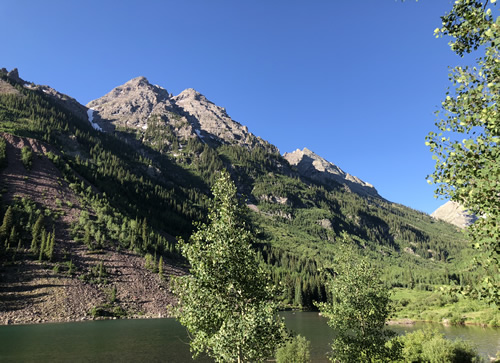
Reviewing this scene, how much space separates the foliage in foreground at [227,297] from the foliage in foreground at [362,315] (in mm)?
13486

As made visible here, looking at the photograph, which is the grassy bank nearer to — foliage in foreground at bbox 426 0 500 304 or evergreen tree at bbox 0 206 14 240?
foliage in foreground at bbox 426 0 500 304

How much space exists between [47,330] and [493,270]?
91.4m

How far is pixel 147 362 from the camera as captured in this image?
46.1 meters

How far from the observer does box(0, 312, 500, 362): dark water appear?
4781cm

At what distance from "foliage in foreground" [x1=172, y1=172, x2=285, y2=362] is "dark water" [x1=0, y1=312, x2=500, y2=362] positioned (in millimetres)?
40739

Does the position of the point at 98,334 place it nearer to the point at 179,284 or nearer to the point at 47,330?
the point at 47,330

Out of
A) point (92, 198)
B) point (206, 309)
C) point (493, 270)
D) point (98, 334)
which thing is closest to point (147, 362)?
point (98, 334)

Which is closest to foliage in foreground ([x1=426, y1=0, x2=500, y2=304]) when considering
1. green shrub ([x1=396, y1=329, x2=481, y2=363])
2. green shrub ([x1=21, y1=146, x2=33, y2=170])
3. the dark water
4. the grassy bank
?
green shrub ([x1=396, y1=329, x2=481, y2=363])

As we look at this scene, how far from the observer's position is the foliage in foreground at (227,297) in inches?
545

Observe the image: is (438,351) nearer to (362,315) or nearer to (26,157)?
(362,315)

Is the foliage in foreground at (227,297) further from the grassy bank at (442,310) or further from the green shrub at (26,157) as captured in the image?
the green shrub at (26,157)

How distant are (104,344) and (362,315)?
55076mm

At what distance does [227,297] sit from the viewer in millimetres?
15555

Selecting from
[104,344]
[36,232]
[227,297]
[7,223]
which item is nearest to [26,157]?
[7,223]
